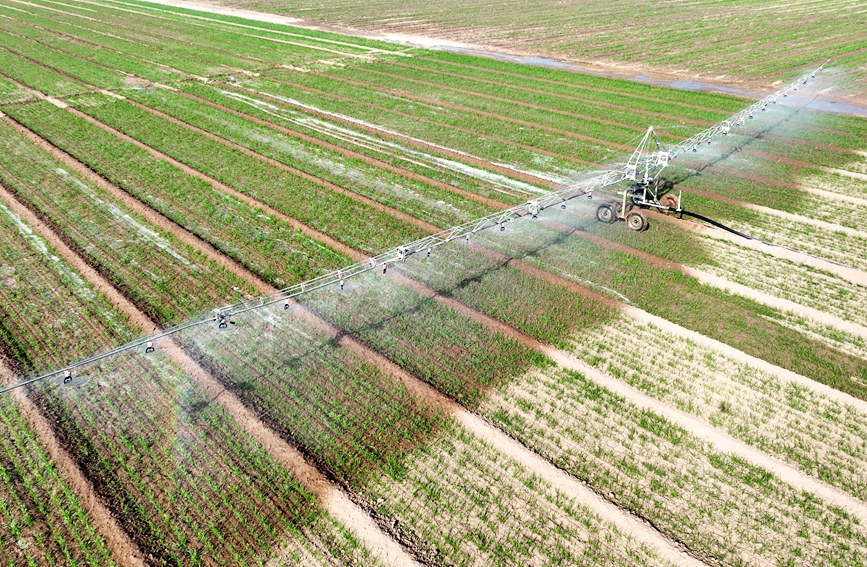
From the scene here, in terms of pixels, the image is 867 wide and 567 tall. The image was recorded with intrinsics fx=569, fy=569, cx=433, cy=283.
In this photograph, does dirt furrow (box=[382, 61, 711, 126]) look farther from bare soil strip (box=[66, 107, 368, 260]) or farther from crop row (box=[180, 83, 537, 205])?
bare soil strip (box=[66, 107, 368, 260])

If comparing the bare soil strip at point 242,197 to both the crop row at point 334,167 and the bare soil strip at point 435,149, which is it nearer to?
the crop row at point 334,167

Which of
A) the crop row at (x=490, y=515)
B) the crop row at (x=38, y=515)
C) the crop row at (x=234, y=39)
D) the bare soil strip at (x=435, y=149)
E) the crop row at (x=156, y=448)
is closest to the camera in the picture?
the crop row at (x=38, y=515)

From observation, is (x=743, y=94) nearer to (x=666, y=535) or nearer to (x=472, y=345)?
(x=472, y=345)

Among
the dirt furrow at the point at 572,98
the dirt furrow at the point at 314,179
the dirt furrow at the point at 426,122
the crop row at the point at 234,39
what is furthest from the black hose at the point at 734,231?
the crop row at the point at 234,39

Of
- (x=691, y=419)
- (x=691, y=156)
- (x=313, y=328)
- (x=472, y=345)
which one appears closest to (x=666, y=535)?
(x=691, y=419)

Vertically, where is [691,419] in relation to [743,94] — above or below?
below

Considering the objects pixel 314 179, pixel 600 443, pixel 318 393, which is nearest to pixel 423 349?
pixel 318 393
